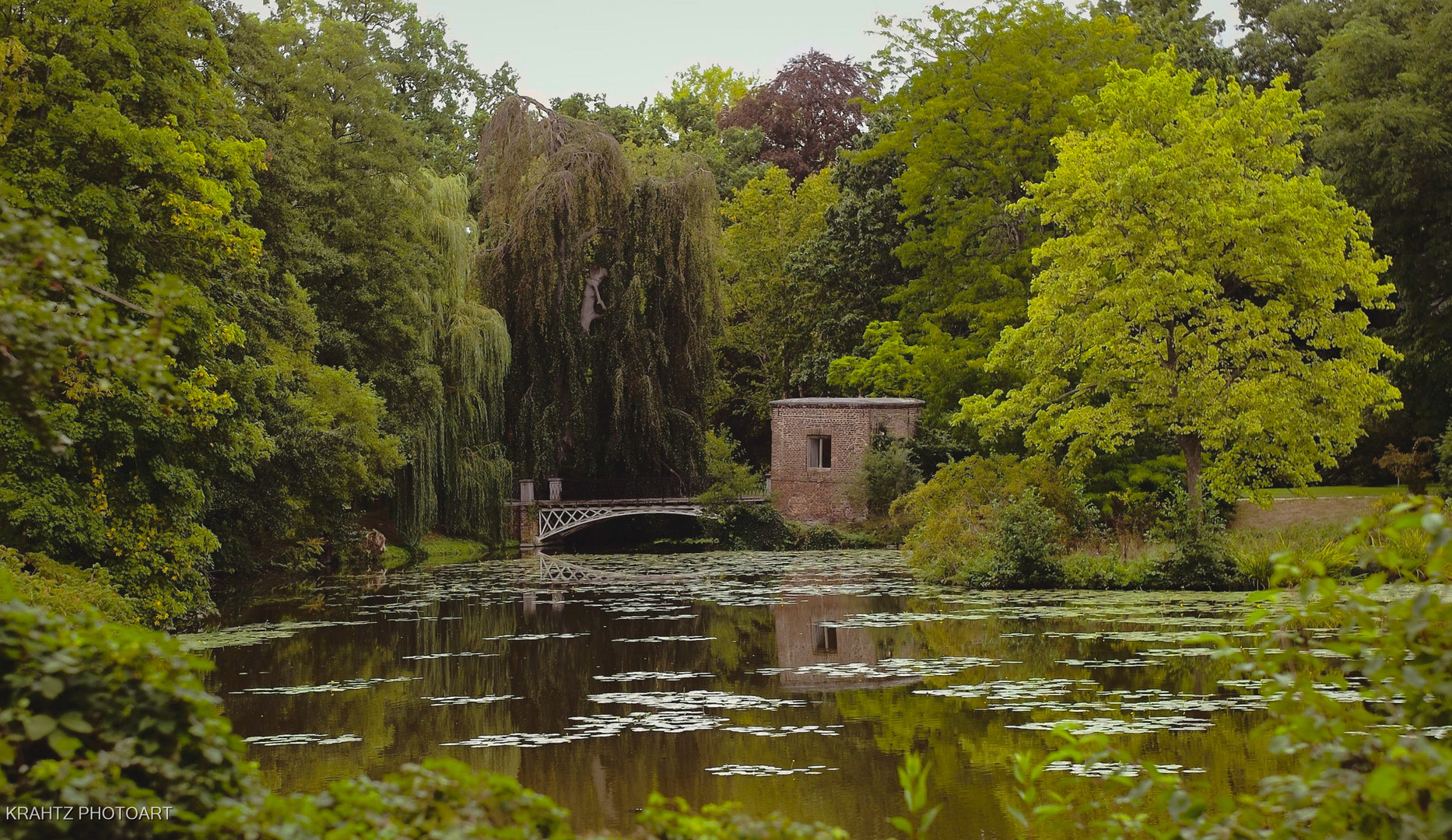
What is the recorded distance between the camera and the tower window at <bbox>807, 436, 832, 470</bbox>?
1308 inches

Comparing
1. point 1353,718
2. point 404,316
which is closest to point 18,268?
point 1353,718

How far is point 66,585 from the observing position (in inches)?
529

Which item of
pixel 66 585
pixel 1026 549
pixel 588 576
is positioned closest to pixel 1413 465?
pixel 1026 549

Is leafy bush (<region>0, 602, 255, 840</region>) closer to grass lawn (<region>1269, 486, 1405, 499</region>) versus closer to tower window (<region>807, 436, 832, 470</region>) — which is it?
grass lawn (<region>1269, 486, 1405, 499</region>)

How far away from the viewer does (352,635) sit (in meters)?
16.0

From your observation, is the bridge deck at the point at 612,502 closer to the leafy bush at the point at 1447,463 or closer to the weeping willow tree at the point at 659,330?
the weeping willow tree at the point at 659,330

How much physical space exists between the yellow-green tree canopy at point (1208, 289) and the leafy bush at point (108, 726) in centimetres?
1742

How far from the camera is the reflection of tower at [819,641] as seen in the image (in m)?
11.8

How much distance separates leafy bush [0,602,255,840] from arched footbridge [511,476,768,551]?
28357 millimetres

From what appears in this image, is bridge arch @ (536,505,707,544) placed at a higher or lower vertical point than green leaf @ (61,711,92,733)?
lower

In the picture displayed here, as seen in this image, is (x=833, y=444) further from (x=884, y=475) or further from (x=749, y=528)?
(x=749, y=528)

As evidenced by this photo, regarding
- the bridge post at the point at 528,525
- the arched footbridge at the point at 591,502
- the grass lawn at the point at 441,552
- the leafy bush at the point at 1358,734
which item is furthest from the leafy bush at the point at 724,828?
the bridge post at the point at 528,525

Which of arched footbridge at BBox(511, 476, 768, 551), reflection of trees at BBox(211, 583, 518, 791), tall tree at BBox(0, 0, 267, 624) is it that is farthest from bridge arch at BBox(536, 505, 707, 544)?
tall tree at BBox(0, 0, 267, 624)

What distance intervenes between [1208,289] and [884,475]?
12.2m
